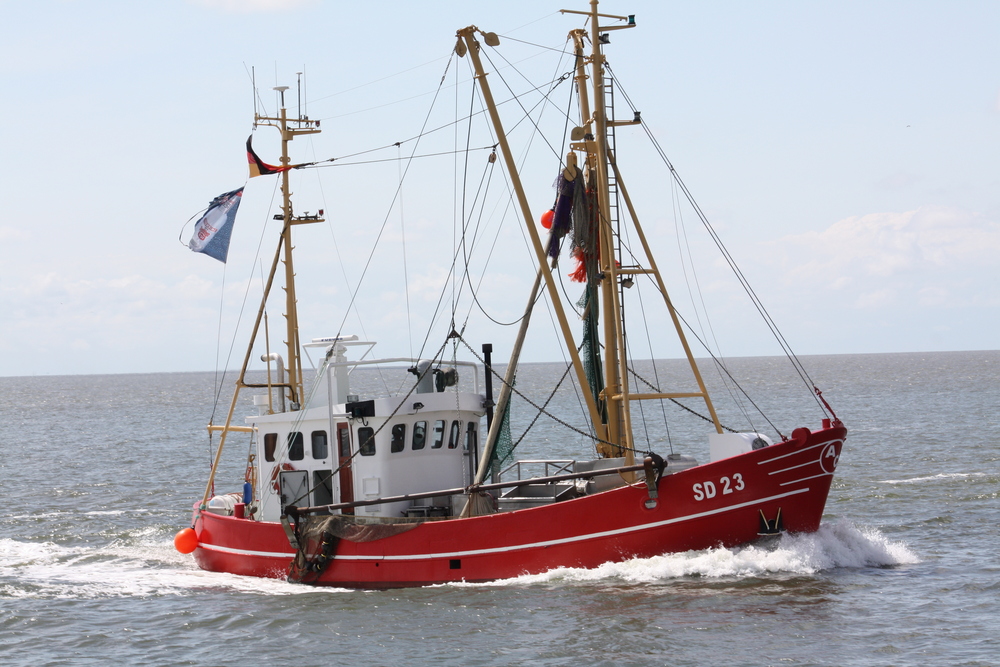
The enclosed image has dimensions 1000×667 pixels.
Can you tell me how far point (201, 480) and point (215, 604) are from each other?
19271 mm

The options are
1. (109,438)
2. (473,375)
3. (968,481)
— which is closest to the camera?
(473,375)

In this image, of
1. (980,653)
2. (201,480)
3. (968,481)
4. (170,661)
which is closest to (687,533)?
(980,653)

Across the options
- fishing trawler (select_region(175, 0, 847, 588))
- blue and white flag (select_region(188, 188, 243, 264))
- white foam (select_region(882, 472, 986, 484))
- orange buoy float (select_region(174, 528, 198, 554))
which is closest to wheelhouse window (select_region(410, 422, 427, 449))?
fishing trawler (select_region(175, 0, 847, 588))

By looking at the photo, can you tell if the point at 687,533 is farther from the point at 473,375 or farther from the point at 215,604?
the point at 215,604

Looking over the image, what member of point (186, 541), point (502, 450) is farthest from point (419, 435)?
point (186, 541)

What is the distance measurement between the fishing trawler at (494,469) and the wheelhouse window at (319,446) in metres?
0.02

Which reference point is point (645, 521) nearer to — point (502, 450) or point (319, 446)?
point (502, 450)

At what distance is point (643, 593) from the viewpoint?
15.7 metres

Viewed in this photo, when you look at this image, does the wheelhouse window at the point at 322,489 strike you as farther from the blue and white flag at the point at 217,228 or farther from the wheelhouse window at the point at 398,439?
the blue and white flag at the point at 217,228

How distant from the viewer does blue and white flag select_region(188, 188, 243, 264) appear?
69.5 feet

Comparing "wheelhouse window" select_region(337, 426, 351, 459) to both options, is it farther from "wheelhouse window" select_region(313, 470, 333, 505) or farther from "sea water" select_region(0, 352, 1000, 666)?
"sea water" select_region(0, 352, 1000, 666)

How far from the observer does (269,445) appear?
19844 millimetres

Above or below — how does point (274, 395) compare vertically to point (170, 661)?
above

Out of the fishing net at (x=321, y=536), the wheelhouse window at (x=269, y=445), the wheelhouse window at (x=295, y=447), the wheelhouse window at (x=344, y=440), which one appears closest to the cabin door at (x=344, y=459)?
the wheelhouse window at (x=344, y=440)
